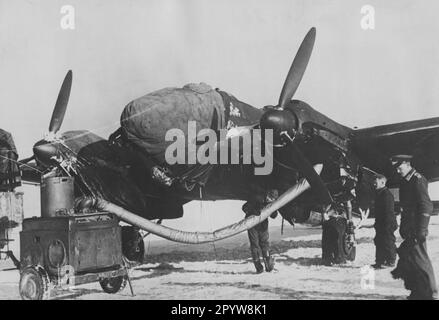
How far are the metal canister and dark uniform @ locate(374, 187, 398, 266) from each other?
215 inches

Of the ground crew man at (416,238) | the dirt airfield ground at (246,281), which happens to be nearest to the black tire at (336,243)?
the dirt airfield ground at (246,281)

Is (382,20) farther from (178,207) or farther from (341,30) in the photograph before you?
(178,207)

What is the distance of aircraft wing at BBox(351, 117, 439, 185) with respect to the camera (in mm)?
8625

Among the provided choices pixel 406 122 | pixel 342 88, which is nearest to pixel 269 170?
pixel 342 88

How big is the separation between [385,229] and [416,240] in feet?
10.7

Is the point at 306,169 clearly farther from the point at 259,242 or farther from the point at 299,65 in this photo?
the point at 259,242

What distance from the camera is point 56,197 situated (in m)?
7.33

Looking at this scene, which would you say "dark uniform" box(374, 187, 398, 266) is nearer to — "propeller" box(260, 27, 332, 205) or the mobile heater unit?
"propeller" box(260, 27, 332, 205)

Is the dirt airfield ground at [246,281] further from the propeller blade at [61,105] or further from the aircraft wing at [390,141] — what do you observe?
the propeller blade at [61,105]

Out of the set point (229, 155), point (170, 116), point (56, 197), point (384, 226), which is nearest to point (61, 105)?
point (170, 116)

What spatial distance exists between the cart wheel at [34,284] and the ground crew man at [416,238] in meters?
4.66

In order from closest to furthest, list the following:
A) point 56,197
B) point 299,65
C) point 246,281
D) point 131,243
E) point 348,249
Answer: point 56,197, point 299,65, point 246,281, point 131,243, point 348,249

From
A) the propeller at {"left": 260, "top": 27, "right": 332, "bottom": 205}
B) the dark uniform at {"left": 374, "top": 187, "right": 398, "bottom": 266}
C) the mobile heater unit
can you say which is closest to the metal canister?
the mobile heater unit
